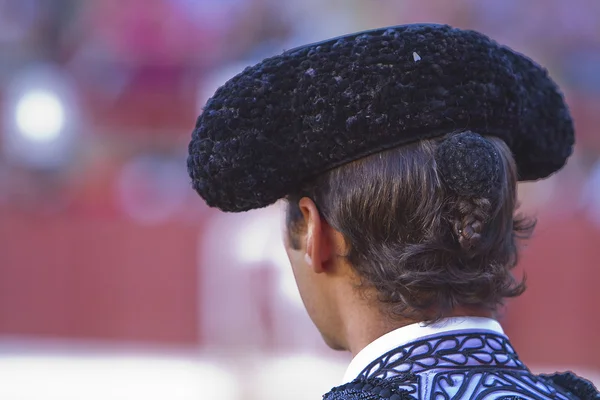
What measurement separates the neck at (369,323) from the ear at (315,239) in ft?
0.31

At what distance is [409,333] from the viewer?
127 centimetres

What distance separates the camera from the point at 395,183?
1268mm

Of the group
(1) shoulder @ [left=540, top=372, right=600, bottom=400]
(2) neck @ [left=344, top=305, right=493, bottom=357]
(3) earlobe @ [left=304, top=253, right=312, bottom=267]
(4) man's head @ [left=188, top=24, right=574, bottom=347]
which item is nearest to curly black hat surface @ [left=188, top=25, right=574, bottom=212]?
(4) man's head @ [left=188, top=24, right=574, bottom=347]

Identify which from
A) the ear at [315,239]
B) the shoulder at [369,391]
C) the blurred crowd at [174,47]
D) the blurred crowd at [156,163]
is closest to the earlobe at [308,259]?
the ear at [315,239]

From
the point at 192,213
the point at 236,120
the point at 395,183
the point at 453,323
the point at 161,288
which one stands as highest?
the point at 192,213

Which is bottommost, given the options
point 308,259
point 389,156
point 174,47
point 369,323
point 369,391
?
point 369,391

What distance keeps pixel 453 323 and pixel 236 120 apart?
44 cm

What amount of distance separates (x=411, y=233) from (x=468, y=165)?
0.47ft

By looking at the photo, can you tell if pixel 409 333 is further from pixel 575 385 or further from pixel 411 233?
pixel 575 385

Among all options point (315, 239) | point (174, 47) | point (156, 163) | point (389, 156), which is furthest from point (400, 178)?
point (174, 47)

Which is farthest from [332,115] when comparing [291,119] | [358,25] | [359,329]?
[358,25]

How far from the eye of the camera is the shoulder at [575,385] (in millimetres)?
1349

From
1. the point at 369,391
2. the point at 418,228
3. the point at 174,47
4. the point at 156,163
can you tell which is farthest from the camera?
the point at 174,47

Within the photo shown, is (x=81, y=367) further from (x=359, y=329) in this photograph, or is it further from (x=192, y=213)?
(x=359, y=329)
